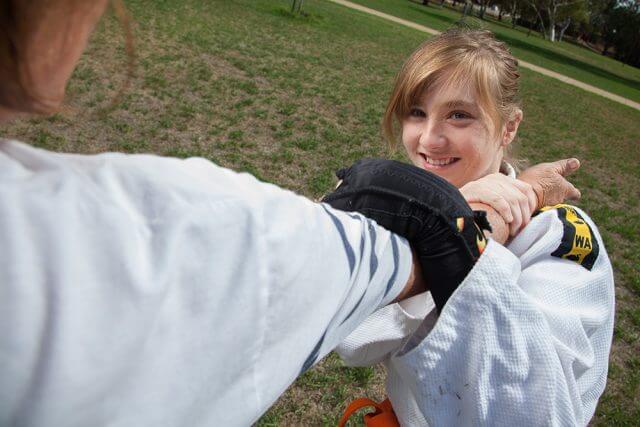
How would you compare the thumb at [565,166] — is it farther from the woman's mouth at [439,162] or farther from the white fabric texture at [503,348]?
the white fabric texture at [503,348]

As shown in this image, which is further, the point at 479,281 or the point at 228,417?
the point at 479,281

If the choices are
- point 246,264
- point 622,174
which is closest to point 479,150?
point 246,264

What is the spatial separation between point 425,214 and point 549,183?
97 centimetres

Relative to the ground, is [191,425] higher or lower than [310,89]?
higher

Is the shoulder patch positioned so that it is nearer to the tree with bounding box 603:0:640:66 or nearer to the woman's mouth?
the woman's mouth

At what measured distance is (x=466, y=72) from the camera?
2.00 meters

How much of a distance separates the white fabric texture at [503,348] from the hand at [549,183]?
14.8 inches

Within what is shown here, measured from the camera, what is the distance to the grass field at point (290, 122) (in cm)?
423

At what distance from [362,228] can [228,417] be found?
14.4 inches

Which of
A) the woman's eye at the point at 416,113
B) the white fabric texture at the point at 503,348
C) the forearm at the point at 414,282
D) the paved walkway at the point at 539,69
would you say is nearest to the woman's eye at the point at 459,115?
the woman's eye at the point at 416,113

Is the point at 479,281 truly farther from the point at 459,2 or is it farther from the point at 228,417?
the point at 459,2

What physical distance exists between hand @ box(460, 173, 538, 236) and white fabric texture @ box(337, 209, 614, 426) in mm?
149

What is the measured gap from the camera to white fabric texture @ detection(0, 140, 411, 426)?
1.85 ft

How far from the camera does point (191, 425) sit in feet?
2.31
